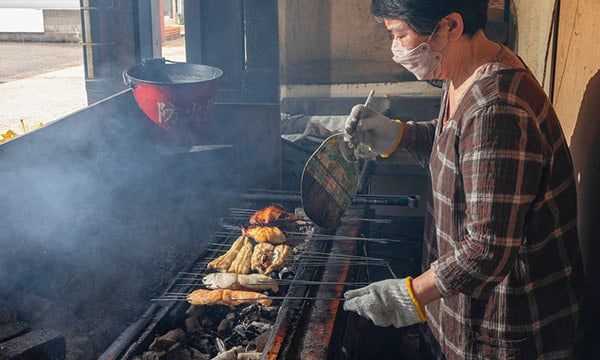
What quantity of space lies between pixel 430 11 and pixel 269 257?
7.98 feet

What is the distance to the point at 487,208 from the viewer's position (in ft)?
7.52

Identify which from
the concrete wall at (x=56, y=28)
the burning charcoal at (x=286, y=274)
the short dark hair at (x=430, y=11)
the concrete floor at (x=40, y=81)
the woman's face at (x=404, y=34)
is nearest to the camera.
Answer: the short dark hair at (x=430, y=11)

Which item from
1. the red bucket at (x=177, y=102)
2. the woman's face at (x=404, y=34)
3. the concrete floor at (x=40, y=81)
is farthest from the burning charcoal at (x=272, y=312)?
the concrete floor at (x=40, y=81)

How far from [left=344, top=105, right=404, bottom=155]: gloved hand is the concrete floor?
8.43 meters

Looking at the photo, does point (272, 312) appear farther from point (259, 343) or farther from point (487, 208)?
point (487, 208)

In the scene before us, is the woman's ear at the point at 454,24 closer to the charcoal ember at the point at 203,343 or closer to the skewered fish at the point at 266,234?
the charcoal ember at the point at 203,343

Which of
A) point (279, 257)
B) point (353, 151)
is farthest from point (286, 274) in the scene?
point (353, 151)

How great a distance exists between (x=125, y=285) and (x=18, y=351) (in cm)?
139

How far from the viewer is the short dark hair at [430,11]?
2436mm

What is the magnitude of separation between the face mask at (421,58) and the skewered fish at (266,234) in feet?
7.27

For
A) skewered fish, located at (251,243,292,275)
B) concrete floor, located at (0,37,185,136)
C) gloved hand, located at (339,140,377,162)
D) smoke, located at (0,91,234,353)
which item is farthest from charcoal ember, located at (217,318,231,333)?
concrete floor, located at (0,37,185,136)

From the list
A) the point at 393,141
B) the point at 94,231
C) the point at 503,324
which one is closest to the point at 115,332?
the point at 94,231

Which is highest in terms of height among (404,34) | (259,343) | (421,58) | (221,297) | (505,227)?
(404,34)

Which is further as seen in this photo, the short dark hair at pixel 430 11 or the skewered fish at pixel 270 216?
the skewered fish at pixel 270 216
